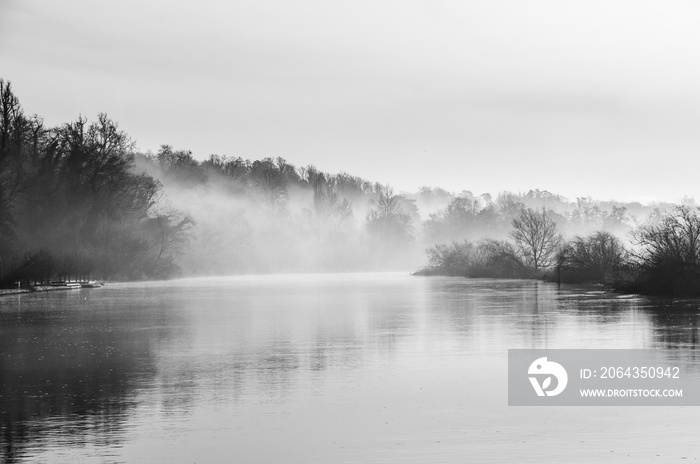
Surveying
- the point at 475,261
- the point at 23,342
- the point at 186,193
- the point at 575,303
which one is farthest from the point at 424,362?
the point at 186,193

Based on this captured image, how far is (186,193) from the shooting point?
110500 mm

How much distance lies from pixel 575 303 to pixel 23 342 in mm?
24181

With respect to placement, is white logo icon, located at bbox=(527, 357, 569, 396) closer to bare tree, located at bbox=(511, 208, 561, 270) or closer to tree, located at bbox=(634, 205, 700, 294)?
tree, located at bbox=(634, 205, 700, 294)

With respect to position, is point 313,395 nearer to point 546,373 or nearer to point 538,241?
point 546,373

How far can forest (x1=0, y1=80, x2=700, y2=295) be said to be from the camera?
5569 centimetres

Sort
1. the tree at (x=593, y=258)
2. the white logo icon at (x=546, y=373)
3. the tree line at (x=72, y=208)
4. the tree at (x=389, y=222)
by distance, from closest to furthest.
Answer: the white logo icon at (x=546, y=373), the tree line at (x=72, y=208), the tree at (x=593, y=258), the tree at (x=389, y=222)

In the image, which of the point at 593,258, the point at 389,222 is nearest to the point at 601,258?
the point at 593,258

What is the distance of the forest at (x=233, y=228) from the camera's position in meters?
55.7

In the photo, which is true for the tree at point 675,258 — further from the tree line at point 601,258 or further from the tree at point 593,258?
the tree at point 593,258

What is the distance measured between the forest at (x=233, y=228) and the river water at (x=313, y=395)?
22.7 metres

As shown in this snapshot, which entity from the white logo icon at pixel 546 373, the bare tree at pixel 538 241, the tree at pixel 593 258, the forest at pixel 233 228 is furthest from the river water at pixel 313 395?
the bare tree at pixel 538 241

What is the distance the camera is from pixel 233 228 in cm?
11081

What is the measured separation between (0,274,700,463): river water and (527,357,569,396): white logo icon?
1.97 ft

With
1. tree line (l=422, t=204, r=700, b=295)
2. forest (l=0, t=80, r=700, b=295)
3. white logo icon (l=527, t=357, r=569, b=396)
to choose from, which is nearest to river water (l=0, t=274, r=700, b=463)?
white logo icon (l=527, t=357, r=569, b=396)
